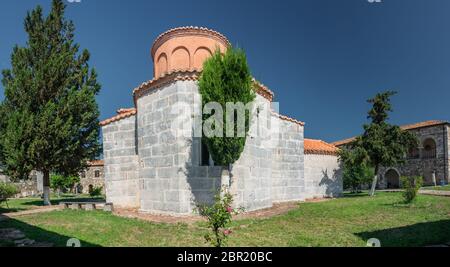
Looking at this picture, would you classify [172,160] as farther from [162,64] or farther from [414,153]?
[414,153]

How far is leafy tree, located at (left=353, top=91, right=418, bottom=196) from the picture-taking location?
17.0 m

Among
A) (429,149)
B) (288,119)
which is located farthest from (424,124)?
(288,119)

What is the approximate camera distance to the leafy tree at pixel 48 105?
13.9 meters

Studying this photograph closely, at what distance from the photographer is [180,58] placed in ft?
43.7

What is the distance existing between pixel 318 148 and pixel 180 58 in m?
11.0

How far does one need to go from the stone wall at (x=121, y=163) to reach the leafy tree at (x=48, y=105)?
10.3ft

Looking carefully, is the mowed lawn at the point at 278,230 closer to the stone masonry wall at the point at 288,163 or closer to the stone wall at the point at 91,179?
the stone masonry wall at the point at 288,163

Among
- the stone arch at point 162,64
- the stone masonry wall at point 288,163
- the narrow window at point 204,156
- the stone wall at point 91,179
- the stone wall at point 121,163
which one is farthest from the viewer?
the stone wall at point 91,179

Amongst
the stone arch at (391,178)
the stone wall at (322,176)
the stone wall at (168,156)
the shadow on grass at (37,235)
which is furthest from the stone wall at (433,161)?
the shadow on grass at (37,235)

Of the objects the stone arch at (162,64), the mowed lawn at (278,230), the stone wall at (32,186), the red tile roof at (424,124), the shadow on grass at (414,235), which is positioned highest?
the stone arch at (162,64)

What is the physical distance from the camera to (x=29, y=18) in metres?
15.4
